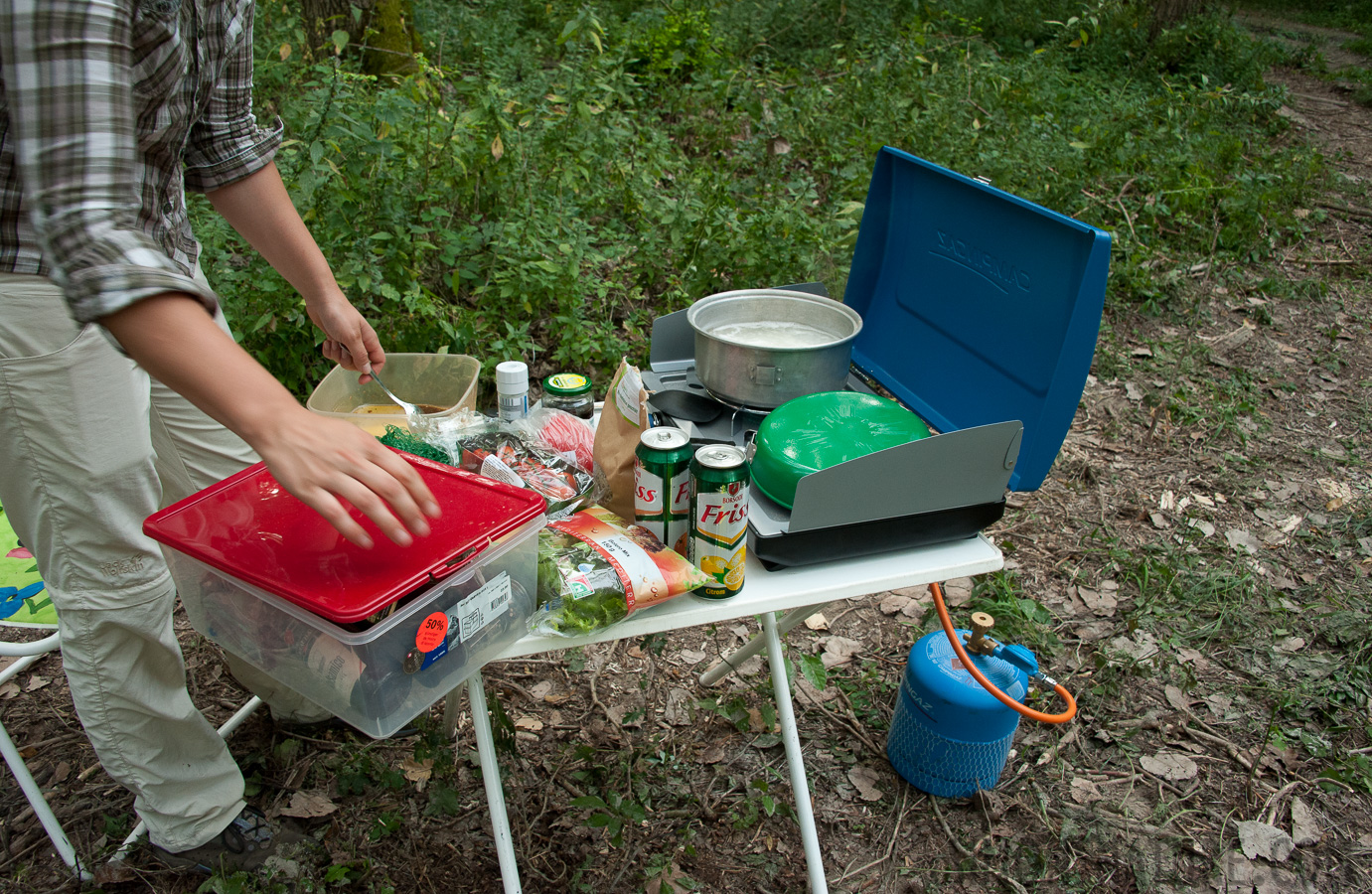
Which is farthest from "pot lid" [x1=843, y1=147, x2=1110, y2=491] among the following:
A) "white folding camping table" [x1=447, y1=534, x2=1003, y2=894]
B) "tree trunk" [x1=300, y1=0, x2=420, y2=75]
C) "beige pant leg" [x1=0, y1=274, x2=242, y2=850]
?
"tree trunk" [x1=300, y1=0, x2=420, y2=75]

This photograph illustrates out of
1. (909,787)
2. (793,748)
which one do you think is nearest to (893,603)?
(909,787)

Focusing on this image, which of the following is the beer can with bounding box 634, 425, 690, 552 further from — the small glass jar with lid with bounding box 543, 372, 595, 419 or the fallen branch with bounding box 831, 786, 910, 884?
the fallen branch with bounding box 831, 786, 910, 884

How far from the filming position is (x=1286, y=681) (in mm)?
2619

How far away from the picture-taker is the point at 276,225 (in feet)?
5.50

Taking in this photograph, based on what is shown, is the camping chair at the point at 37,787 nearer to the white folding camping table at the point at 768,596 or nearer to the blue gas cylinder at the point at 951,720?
the white folding camping table at the point at 768,596

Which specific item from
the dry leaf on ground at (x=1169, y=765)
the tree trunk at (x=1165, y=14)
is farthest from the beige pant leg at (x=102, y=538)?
the tree trunk at (x=1165, y=14)

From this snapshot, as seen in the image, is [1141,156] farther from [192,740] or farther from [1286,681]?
[192,740]

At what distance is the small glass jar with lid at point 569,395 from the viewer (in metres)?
1.89

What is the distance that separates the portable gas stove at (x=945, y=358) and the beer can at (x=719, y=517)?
0.31ft

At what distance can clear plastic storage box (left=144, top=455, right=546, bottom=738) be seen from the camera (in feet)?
3.70

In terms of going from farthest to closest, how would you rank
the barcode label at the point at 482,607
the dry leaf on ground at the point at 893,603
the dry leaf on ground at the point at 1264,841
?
the dry leaf on ground at the point at 893,603
the dry leaf on ground at the point at 1264,841
the barcode label at the point at 482,607

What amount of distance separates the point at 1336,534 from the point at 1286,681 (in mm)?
936

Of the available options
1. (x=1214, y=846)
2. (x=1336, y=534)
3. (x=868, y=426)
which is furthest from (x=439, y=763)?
(x=1336, y=534)

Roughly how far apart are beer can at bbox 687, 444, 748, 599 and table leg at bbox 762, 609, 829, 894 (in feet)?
1.13
